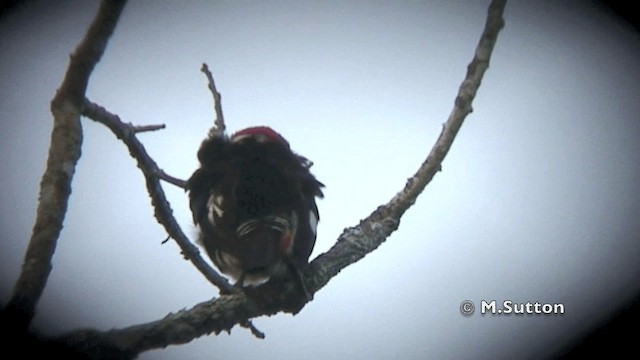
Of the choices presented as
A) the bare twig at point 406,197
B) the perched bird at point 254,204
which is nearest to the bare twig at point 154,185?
the perched bird at point 254,204

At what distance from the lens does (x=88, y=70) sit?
199cm

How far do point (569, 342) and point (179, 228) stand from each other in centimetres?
142

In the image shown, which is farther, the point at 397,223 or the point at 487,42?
the point at 397,223

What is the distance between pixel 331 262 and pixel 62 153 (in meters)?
0.89

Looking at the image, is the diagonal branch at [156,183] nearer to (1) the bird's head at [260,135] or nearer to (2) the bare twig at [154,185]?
(2) the bare twig at [154,185]

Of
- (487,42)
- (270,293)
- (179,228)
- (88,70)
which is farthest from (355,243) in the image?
(88,70)

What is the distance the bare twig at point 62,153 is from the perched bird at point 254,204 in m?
0.61

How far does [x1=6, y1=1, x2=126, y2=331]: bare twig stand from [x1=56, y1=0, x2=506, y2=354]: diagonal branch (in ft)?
0.71

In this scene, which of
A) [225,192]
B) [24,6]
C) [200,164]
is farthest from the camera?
[200,164]

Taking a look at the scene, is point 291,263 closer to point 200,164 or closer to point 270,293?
point 270,293

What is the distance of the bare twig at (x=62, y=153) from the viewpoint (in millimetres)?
1770

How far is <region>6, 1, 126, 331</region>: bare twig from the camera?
177cm

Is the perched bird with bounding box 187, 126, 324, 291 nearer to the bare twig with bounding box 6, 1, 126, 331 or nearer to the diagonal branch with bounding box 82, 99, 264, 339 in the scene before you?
the diagonal branch with bounding box 82, 99, 264, 339

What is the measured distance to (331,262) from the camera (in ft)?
7.25
